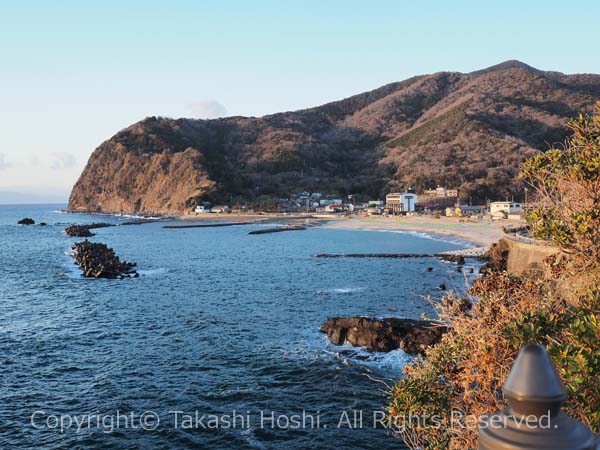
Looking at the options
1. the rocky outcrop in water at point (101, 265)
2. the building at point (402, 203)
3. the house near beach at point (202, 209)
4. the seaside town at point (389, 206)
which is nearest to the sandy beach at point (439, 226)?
the seaside town at point (389, 206)

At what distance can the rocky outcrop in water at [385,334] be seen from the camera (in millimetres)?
22953

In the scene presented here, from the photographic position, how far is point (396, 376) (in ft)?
64.4

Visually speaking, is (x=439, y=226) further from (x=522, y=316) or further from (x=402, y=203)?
(x=522, y=316)

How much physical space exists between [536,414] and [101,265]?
171 feet

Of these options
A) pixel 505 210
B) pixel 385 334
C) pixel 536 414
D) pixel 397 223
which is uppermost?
pixel 536 414

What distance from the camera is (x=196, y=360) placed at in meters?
22.2

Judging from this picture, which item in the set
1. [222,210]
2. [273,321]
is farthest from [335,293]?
[222,210]

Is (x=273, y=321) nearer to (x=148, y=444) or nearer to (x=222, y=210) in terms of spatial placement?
(x=148, y=444)

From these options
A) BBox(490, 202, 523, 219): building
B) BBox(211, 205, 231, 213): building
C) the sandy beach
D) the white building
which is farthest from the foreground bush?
the white building

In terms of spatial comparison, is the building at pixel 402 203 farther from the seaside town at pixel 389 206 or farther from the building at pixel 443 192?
the building at pixel 443 192

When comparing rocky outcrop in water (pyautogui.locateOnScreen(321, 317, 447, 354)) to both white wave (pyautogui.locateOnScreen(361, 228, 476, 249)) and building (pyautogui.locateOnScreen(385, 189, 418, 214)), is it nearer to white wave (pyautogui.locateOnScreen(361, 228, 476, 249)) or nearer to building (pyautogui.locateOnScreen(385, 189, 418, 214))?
white wave (pyautogui.locateOnScreen(361, 228, 476, 249))

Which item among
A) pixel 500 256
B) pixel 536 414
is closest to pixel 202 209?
pixel 500 256

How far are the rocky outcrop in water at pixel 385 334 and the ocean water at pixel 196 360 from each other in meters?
0.73

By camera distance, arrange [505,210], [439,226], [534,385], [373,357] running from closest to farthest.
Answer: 1. [534,385]
2. [373,357]
3. [439,226]
4. [505,210]
